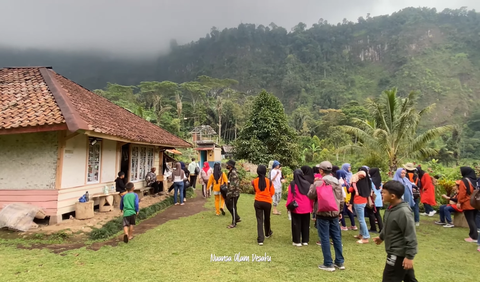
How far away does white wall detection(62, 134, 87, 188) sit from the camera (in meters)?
6.85

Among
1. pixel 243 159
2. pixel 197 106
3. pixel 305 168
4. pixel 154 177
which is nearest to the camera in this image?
pixel 305 168

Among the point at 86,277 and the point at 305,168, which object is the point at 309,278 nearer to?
the point at 305,168

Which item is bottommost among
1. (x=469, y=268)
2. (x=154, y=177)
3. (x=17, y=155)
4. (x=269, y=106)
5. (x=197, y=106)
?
(x=469, y=268)

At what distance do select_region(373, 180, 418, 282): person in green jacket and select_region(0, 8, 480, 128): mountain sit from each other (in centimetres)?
7535

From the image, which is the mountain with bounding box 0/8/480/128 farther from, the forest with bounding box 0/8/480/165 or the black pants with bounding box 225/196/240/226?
the black pants with bounding box 225/196/240/226

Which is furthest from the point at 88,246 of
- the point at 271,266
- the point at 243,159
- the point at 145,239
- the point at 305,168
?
the point at 243,159

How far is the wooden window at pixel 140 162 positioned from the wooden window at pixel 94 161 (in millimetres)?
2148

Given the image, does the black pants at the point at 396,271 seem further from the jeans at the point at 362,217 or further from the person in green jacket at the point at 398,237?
the jeans at the point at 362,217

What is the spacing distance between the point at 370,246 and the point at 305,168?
212 cm

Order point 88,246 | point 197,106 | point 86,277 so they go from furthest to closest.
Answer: point 197,106 < point 88,246 < point 86,277

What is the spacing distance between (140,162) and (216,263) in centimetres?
794

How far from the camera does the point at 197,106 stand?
5644 cm

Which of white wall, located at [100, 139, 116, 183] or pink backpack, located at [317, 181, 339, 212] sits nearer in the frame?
pink backpack, located at [317, 181, 339, 212]

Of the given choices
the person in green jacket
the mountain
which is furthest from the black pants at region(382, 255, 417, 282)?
the mountain
